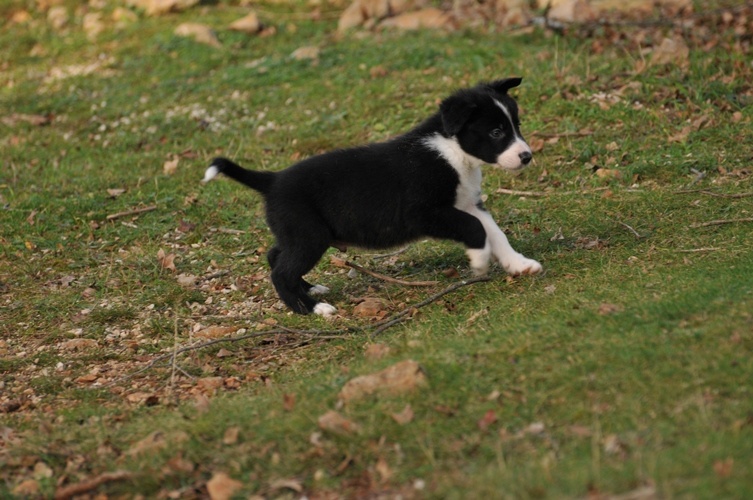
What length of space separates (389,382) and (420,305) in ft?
4.64

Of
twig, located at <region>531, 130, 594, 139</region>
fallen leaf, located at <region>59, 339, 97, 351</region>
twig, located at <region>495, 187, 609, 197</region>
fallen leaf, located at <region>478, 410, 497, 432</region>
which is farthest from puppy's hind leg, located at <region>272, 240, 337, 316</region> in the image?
twig, located at <region>531, 130, 594, 139</region>

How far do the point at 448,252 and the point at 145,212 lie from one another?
2792mm

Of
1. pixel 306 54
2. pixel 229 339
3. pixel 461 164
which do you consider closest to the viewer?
pixel 229 339

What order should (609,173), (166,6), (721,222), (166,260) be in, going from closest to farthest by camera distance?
(721,222), (166,260), (609,173), (166,6)

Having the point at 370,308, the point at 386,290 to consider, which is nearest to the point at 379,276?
the point at 386,290

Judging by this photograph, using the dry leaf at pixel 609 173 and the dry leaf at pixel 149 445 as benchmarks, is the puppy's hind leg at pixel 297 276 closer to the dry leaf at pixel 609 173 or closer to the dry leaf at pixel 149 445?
the dry leaf at pixel 149 445

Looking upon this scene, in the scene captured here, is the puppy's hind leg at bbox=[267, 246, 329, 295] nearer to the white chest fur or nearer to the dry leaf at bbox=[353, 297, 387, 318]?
the dry leaf at bbox=[353, 297, 387, 318]

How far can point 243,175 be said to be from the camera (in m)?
5.84

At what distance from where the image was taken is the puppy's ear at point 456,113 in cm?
577

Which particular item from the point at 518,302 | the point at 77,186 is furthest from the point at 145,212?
the point at 518,302

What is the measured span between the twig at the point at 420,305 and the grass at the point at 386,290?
0.18 feet

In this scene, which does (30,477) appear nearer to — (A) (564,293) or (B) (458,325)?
(B) (458,325)

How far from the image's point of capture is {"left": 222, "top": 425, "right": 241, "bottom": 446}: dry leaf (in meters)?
4.08

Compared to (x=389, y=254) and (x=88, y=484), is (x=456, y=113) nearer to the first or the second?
(x=389, y=254)
